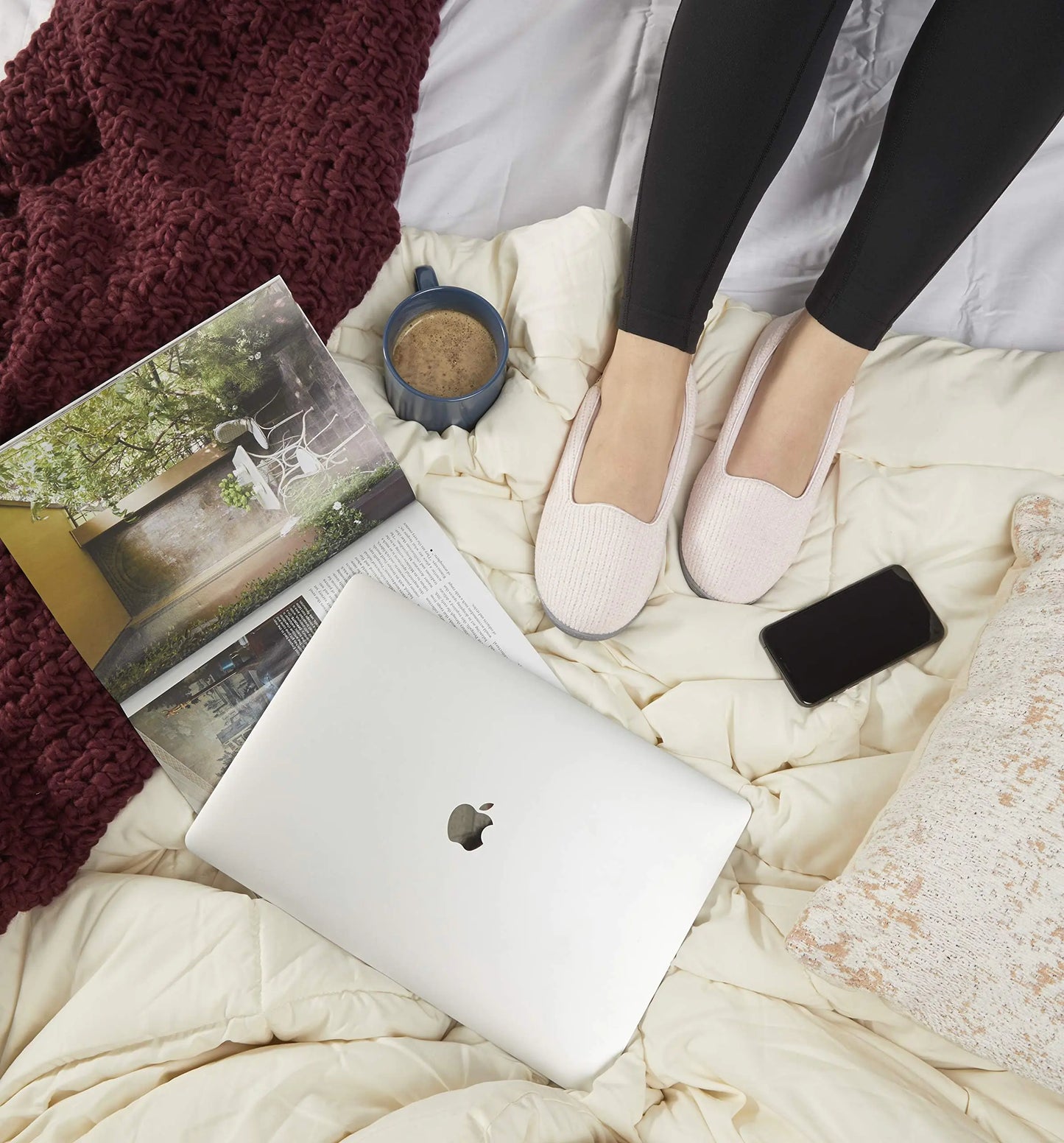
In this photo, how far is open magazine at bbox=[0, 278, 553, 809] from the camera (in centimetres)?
65

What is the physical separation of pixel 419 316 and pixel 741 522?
13.7 inches

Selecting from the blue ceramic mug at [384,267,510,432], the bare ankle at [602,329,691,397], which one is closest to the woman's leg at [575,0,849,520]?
the bare ankle at [602,329,691,397]

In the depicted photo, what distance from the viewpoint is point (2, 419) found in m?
0.67

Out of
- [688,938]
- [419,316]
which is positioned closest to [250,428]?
[419,316]

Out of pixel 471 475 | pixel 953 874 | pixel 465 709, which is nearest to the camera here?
pixel 953 874

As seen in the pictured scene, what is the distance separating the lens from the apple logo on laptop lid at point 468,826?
612mm

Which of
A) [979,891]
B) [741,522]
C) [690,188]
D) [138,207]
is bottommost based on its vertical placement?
[979,891]

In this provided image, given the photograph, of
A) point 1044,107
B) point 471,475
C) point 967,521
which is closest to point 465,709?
point 471,475

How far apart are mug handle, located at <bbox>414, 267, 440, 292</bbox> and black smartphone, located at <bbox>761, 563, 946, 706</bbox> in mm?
442

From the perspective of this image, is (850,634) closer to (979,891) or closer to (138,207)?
(979,891)

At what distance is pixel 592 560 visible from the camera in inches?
28.3

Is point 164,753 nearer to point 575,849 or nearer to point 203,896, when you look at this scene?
point 203,896

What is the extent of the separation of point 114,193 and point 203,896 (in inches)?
23.9

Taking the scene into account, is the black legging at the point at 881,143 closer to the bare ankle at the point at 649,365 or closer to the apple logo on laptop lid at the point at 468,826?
the bare ankle at the point at 649,365
